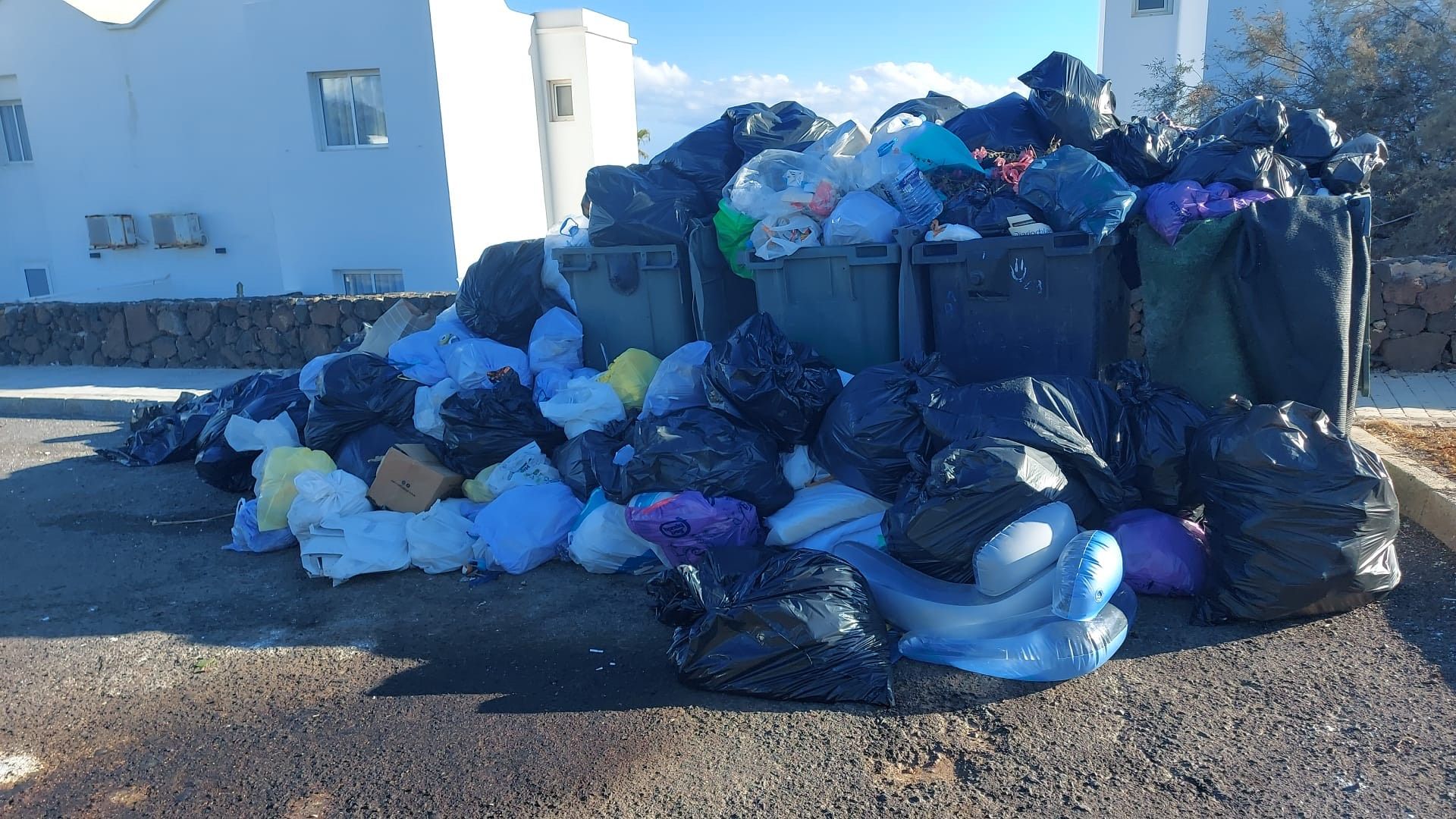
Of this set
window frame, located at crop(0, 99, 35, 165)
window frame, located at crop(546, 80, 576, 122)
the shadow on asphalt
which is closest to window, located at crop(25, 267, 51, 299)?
window frame, located at crop(0, 99, 35, 165)

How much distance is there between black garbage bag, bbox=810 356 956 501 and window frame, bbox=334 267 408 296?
9405mm

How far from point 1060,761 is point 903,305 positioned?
94.2 inches

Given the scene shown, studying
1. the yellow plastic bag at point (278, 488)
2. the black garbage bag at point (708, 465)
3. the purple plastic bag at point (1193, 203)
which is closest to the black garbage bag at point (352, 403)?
the yellow plastic bag at point (278, 488)

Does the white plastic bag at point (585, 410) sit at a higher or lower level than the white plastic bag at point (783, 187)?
lower

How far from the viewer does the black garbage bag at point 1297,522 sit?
10.3 feet

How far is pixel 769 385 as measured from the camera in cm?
407

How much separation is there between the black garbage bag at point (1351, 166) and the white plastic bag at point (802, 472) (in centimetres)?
271

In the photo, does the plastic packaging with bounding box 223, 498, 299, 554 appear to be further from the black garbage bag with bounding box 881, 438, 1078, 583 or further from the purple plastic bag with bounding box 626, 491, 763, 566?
the black garbage bag with bounding box 881, 438, 1078, 583

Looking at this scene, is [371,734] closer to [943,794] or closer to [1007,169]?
[943,794]

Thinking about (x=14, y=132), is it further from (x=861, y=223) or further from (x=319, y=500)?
(x=861, y=223)

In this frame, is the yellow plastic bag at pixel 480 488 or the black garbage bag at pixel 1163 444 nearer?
the black garbage bag at pixel 1163 444

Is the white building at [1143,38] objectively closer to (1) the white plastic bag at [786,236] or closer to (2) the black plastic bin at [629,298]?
(1) the white plastic bag at [786,236]

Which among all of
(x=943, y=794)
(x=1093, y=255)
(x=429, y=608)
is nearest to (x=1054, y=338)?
(x=1093, y=255)

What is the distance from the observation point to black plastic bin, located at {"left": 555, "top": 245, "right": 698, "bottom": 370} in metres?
5.13
